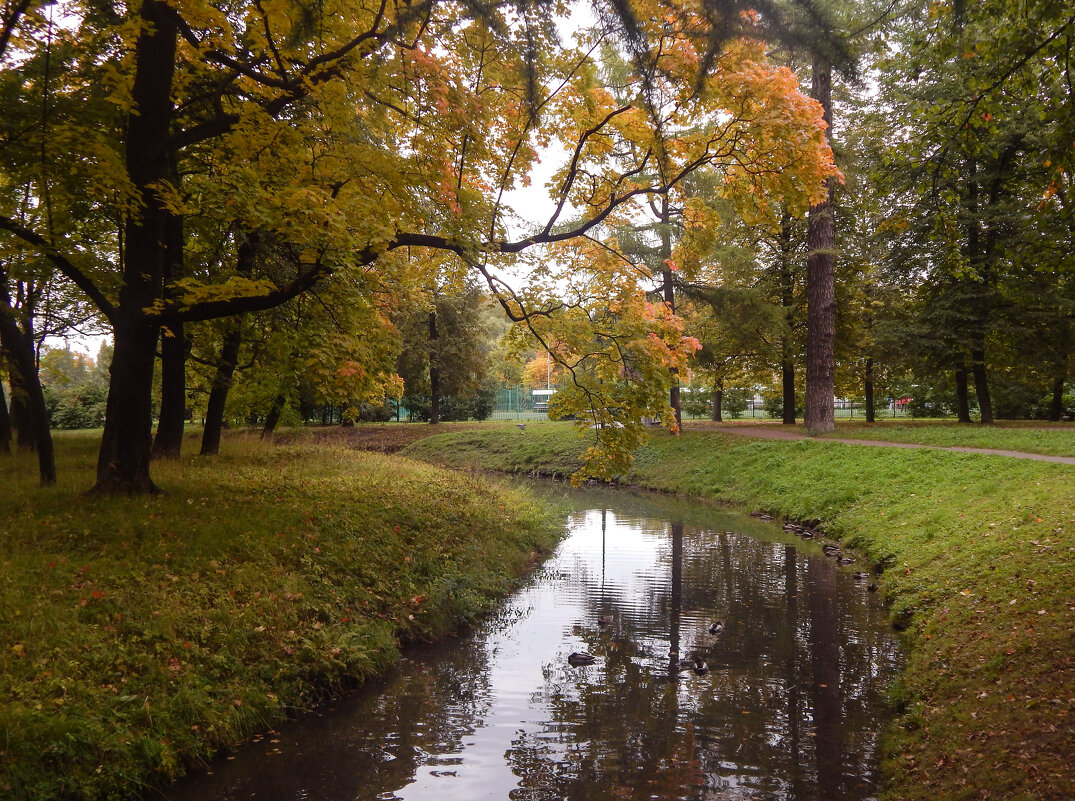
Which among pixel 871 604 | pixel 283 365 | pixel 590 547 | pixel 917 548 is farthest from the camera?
pixel 590 547

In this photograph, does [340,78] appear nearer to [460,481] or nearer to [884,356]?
[460,481]

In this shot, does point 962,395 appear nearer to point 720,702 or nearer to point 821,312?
point 821,312

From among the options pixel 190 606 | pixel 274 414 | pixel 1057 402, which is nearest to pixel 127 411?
pixel 190 606

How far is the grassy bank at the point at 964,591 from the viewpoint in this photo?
4.53 meters

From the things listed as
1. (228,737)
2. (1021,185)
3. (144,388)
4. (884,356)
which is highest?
(1021,185)

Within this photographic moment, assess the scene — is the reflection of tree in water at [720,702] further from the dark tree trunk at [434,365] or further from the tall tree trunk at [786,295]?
the dark tree trunk at [434,365]

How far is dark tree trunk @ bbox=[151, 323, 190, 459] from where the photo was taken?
12078mm

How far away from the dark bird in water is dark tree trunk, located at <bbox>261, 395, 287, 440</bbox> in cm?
1305

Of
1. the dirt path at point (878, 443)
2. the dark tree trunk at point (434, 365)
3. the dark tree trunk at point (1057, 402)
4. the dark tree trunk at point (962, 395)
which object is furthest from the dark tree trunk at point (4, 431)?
the dark tree trunk at point (1057, 402)

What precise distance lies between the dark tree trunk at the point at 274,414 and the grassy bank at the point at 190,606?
7095 millimetres

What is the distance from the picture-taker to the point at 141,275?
8.56 meters

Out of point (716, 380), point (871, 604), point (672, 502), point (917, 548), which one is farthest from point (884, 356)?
point (871, 604)

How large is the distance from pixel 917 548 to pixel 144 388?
11469 millimetres

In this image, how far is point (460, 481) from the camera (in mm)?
16453
